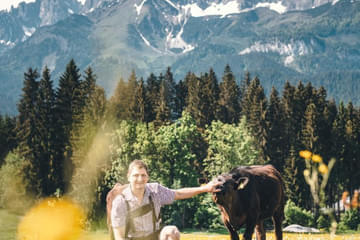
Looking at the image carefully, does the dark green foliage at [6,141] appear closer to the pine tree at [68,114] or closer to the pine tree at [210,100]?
the pine tree at [68,114]

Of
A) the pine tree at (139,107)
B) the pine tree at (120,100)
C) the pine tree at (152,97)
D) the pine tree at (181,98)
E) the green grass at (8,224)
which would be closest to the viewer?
the green grass at (8,224)

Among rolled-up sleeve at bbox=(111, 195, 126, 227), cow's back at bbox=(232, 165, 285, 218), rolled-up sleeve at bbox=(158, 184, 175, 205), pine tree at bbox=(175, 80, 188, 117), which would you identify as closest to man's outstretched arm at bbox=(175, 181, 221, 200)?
rolled-up sleeve at bbox=(158, 184, 175, 205)

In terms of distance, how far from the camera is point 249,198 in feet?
41.1

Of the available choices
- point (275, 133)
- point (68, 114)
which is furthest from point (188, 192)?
point (275, 133)

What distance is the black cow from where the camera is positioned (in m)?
11.1

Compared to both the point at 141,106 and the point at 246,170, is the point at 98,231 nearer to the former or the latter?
the point at 141,106

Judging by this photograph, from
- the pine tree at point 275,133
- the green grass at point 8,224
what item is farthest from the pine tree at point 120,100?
the pine tree at point 275,133

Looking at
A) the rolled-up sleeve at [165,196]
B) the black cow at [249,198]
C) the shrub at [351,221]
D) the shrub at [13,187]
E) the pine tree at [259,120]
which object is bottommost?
the shrub at [351,221]

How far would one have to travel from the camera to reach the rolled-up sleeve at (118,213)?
743 cm

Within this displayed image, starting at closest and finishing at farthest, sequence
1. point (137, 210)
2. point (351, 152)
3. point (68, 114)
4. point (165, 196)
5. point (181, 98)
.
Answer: point (137, 210), point (165, 196), point (68, 114), point (351, 152), point (181, 98)

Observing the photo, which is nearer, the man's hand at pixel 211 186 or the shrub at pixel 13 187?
the man's hand at pixel 211 186

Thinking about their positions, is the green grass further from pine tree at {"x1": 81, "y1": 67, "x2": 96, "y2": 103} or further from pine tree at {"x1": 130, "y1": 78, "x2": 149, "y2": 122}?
pine tree at {"x1": 130, "y1": 78, "x2": 149, "y2": 122}

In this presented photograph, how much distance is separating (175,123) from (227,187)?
53.2m

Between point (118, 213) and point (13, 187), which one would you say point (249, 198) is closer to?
point (118, 213)
